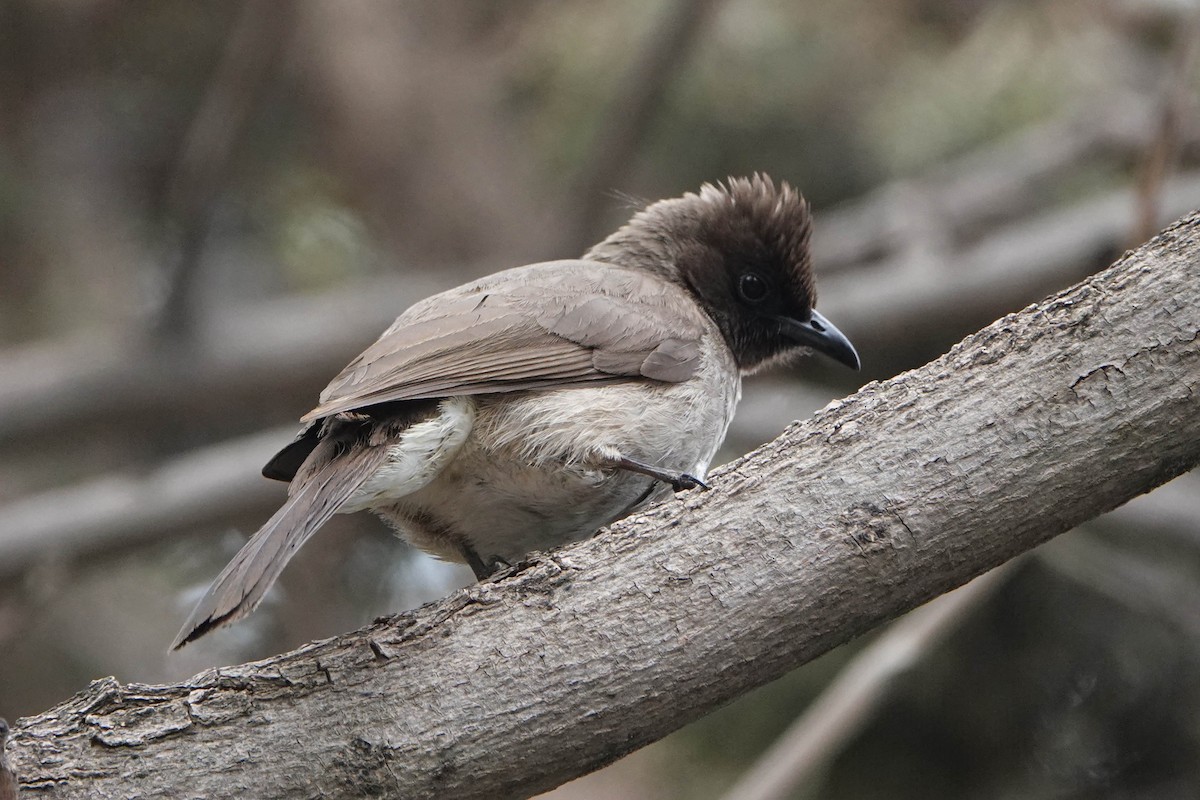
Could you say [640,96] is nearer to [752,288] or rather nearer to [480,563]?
[752,288]

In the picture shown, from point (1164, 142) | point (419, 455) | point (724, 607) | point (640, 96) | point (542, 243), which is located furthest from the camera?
point (542, 243)

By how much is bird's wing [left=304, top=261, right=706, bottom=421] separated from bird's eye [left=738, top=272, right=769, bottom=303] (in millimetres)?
311

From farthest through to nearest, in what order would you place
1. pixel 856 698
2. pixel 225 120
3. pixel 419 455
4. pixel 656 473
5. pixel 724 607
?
pixel 225 120, pixel 856 698, pixel 656 473, pixel 419 455, pixel 724 607

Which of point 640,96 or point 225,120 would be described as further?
point 640,96

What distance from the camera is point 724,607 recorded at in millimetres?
2826

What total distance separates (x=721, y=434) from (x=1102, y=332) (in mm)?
1559

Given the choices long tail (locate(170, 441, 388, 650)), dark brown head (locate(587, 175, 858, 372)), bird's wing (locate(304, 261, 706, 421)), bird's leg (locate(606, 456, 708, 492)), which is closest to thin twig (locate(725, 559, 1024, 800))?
dark brown head (locate(587, 175, 858, 372))

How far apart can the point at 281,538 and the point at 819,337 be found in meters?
2.33

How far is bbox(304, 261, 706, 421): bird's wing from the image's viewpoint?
348 cm

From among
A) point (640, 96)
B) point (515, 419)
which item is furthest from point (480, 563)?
point (640, 96)

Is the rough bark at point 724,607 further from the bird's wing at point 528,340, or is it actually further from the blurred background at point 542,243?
the blurred background at point 542,243

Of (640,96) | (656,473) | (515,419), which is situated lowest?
(656,473)

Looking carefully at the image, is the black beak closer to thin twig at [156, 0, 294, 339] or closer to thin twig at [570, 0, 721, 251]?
thin twig at [570, 0, 721, 251]

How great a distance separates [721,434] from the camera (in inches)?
163
